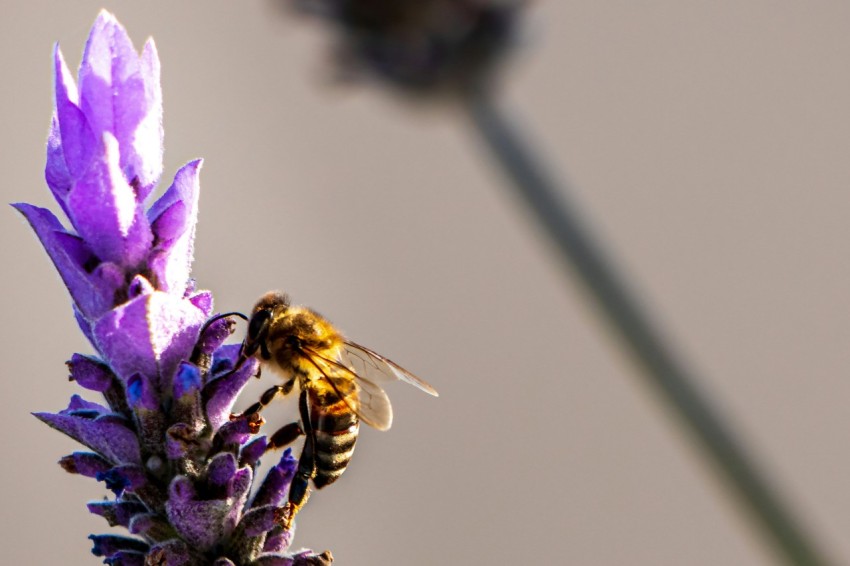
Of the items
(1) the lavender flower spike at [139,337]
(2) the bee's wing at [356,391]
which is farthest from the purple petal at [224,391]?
(2) the bee's wing at [356,391]

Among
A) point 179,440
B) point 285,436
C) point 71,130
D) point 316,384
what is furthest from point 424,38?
point 179,440

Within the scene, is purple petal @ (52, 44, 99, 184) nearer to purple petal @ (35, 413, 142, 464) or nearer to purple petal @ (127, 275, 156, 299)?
purple petal @ (127, 275, 156, 299)

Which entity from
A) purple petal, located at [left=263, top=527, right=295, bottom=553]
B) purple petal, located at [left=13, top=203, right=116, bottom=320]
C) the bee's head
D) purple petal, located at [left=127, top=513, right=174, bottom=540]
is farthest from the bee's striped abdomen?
purple petal, located at [left=13, top=203, right=116, bottom=320]

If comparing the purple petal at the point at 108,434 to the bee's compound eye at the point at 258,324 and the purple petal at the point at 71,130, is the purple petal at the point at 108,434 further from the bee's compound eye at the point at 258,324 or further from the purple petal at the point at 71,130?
the bee's compound eye at the point at 258,324

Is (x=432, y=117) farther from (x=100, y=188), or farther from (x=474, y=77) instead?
(x=100, y=188)

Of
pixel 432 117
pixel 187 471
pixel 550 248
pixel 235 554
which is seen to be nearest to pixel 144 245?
Answer: pixel 187 471

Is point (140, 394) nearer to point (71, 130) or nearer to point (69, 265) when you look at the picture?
point (69, 265)
